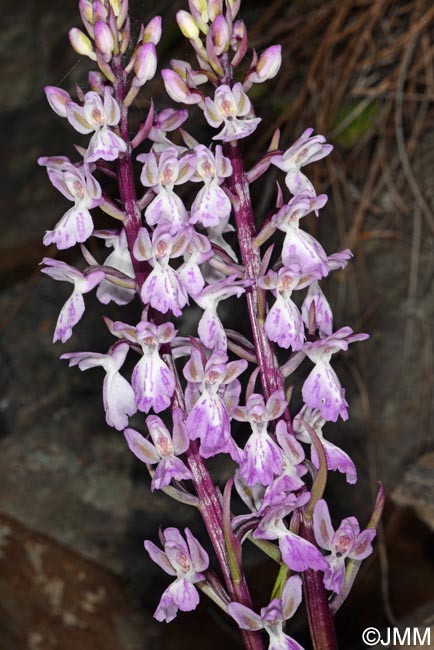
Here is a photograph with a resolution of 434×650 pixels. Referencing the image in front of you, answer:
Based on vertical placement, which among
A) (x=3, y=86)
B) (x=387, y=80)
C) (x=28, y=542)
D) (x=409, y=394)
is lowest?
(x=409, y=394)

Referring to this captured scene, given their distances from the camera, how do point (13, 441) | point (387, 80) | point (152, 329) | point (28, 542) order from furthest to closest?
point (387, 80) < point (13, 441) < point (28, 542) < point (152, 329)

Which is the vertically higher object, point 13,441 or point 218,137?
point 218,137

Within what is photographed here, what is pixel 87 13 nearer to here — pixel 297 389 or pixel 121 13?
pixel 121 13

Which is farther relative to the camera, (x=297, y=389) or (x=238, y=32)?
(x=297, y=389)

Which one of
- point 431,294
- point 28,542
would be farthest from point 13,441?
point 431,294

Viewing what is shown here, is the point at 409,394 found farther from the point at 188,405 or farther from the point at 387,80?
the point at 188,405

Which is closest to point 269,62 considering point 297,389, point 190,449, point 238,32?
point 238,32

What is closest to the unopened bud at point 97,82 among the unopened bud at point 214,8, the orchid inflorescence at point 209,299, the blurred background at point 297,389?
the orchid inflorescence at point 209,299
